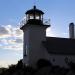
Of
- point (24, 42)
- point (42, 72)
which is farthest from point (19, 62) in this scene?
point (42, 72)

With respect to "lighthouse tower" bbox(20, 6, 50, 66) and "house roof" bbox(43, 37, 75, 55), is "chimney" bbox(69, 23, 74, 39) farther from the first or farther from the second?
"lighthouse tower" bbox(20, 6, 50, 66)

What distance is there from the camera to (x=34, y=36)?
36.8 meters

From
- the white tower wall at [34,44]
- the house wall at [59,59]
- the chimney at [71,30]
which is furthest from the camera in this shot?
the chimney at [71,30]

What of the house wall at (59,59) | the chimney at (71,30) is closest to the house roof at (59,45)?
the house wall at (59,59)

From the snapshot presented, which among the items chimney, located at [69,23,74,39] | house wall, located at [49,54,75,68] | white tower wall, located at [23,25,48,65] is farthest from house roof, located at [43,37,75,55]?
chimney, located at [69,23,74,39]

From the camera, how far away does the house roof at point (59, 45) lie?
36688mm

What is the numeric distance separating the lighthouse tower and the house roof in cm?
87

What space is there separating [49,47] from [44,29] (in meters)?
2.33

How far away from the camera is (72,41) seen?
1588 inches

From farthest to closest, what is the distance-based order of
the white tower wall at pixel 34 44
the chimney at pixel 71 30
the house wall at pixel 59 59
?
the chimney at pixel 71 30 < the white tower wall at pixel 34 44 < the house wall at pixel 59 59

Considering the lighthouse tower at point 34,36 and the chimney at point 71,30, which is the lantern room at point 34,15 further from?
the chimney at point 71,30

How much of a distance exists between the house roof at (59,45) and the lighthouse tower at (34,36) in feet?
2.85

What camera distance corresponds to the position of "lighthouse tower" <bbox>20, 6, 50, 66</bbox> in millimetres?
36656

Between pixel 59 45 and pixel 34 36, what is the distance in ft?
11.8
